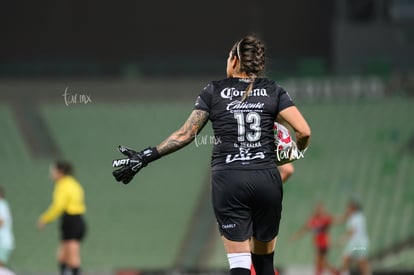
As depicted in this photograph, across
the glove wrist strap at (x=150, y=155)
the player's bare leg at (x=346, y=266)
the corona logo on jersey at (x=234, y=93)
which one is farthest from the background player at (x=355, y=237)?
the glove wrist strap at (x=150, y=155)

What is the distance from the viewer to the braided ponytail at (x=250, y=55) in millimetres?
7164

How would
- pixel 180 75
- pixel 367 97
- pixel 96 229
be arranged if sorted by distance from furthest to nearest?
pixel 180 75 < pixel 367 97 < pixel 96 229

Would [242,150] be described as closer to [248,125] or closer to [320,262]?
[248,125]

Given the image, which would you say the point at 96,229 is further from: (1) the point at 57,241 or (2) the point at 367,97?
(2) the point at 367,97

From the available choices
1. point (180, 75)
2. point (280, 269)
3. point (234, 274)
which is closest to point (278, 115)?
point (234, 274)

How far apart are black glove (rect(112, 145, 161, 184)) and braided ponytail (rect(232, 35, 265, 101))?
81 cm

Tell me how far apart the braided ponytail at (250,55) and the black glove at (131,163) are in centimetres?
A: 81

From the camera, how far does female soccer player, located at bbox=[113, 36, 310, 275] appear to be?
702 centimetres

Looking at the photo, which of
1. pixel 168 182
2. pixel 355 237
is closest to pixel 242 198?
pixel 355 237

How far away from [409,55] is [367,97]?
2.24m

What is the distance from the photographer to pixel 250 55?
23.5ft

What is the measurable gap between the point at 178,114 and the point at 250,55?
21.3 metres

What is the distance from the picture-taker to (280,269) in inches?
918

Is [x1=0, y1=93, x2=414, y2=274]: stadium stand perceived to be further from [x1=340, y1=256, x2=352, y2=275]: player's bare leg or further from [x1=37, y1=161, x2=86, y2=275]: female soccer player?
[x1=37, y1=161, x2=86, y2=275]: female soccer player
